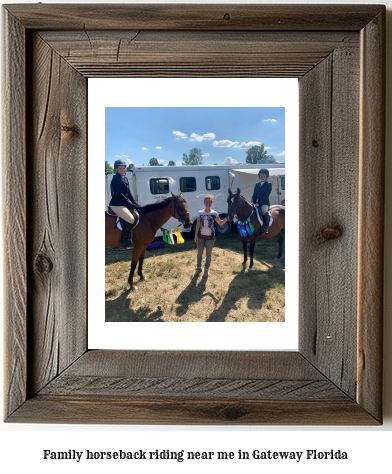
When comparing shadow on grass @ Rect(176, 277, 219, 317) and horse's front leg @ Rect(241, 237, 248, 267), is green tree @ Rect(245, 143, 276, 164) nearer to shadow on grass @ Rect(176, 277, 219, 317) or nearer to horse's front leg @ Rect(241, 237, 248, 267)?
horse's front leg @ Rect(241, 237, 248, 267)

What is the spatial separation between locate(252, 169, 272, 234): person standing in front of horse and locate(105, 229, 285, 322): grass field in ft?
0.22

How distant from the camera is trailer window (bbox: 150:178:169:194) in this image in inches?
28.4

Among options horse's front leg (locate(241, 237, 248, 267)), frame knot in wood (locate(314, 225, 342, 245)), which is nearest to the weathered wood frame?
frame knot in wood (locate(314, 225, 342, 245))

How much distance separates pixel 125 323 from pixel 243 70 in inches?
22.7

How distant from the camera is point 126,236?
2.38ft

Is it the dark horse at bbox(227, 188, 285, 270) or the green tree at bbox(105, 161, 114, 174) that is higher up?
the green tree at bbox(105, 161, 114, 174)

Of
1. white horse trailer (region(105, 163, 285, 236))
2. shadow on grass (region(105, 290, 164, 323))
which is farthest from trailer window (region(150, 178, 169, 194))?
shadow on grass (region(105, 290, 164, 323))

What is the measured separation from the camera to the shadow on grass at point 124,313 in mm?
745

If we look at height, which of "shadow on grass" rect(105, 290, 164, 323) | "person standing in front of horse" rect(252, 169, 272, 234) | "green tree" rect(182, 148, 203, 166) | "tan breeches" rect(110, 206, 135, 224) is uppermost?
"green tree" rect(182, 148, 203, 166)

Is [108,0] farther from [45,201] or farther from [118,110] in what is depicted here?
[45,201]

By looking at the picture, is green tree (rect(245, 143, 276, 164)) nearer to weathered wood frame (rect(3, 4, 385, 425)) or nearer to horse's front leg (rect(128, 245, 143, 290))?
weathered wood frame (rect(3, 4, 385, 425))

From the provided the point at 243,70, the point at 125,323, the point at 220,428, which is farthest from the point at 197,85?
the point at 220,428

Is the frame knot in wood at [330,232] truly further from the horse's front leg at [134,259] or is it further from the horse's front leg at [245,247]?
the horse's front leg at [134,259]

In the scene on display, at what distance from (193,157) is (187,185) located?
0.06m
